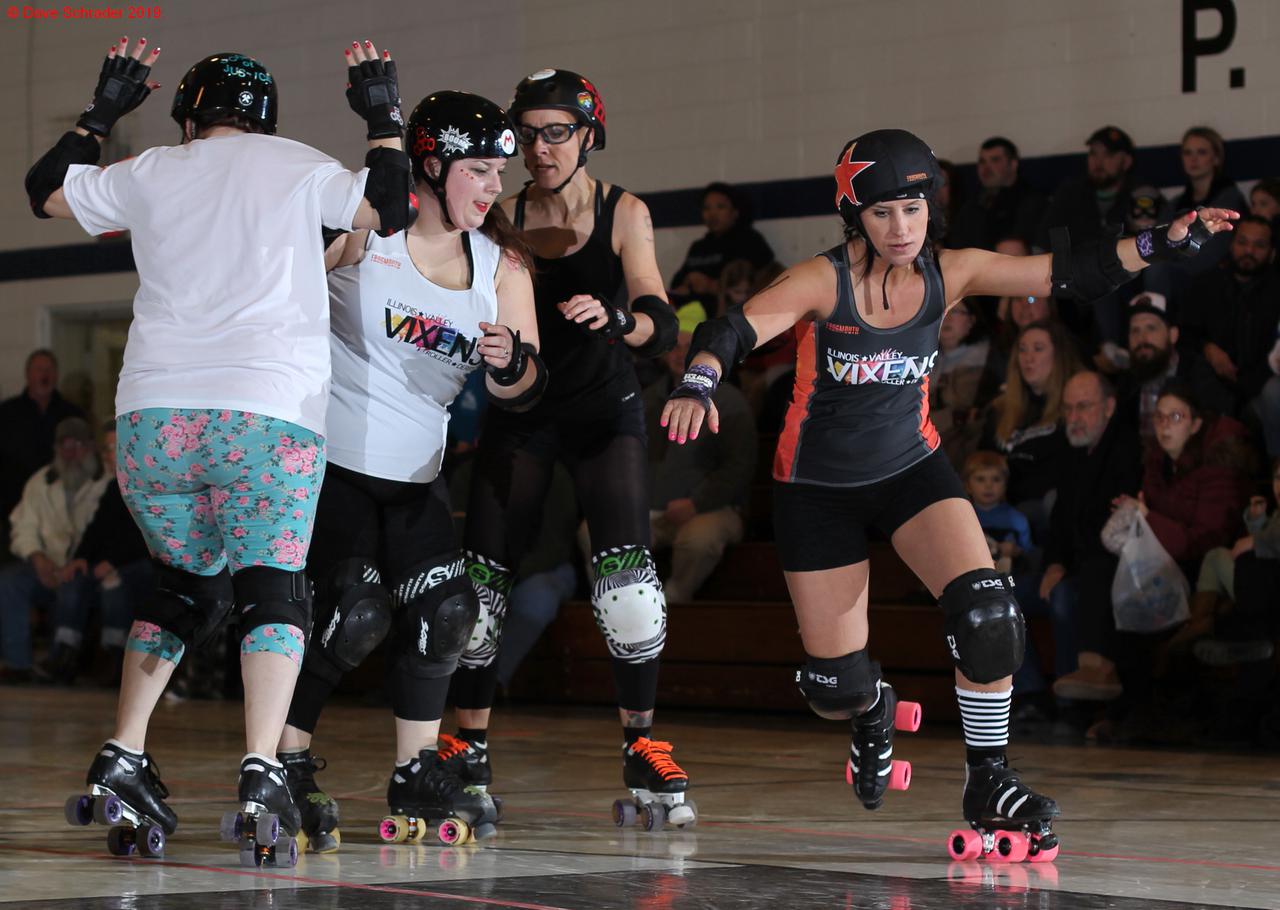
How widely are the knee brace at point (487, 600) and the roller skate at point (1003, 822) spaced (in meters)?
1.18

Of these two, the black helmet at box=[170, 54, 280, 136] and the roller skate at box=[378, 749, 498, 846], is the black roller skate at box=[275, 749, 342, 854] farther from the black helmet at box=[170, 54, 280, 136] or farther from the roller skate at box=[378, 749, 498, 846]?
the black helmet at box=[170, 54, 280, 136]

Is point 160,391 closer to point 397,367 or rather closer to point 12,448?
point 397,367

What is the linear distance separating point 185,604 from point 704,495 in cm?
439

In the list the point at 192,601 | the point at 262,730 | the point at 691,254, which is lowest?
the point at 262,730

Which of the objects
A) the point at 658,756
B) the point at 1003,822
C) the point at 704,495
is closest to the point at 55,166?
the point at 658,756

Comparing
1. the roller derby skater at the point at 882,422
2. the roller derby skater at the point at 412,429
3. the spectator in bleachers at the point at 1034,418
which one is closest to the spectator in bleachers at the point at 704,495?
the spectator in bleachers at the point at 1034,418

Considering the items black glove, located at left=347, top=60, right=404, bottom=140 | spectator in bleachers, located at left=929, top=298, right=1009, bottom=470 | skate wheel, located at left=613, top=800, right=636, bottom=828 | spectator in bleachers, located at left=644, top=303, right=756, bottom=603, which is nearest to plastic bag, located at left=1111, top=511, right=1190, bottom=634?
spectator in bleachers, located at left=929, top=298, right=1009, bottom=470

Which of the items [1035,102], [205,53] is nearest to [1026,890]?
[1035,102]

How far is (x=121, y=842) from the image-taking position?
325 cm

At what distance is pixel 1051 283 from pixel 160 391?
184 centimetres

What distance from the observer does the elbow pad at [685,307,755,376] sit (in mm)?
3576

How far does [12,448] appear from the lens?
10.5 meters

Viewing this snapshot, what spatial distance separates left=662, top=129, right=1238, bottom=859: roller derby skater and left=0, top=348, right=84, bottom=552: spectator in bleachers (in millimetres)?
7651

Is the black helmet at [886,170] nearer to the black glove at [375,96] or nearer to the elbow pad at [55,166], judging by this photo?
the black glove at [375,96]
